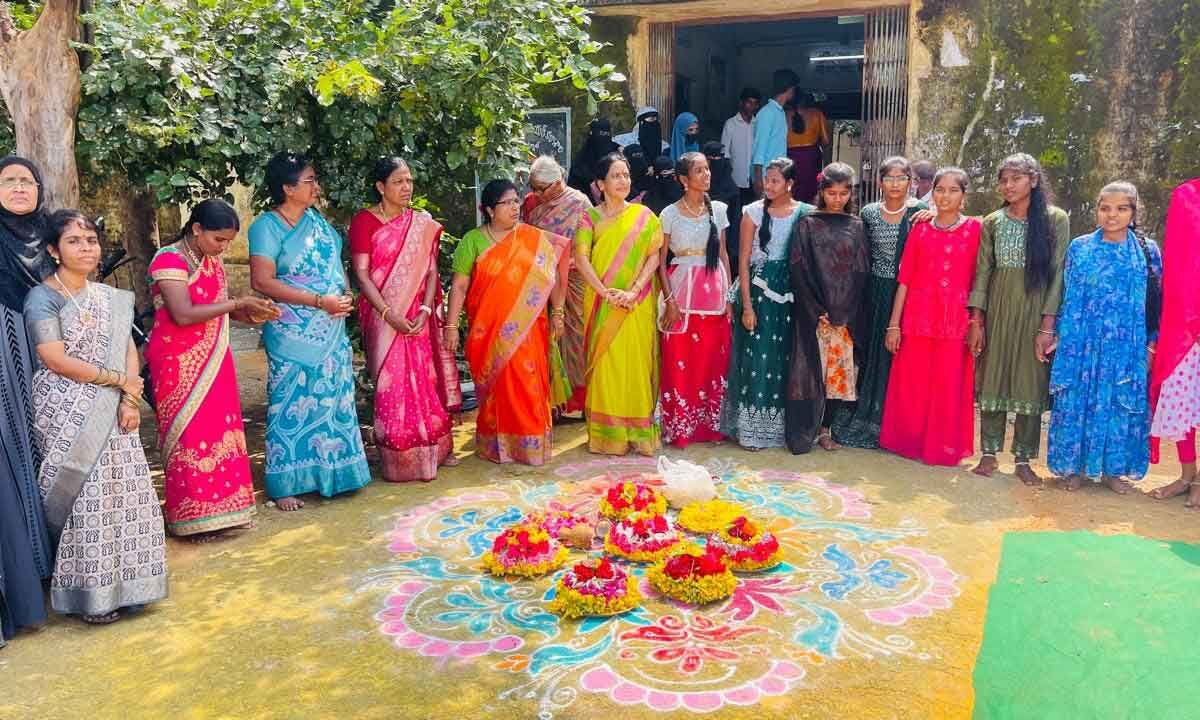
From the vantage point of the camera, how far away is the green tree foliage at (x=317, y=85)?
16.1 feet

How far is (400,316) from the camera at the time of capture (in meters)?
5.44

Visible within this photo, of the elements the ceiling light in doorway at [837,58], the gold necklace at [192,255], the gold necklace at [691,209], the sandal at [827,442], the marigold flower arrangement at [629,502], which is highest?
the ceiling light in doorway at [837,58]

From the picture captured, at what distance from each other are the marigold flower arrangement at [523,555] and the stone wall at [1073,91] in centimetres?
558

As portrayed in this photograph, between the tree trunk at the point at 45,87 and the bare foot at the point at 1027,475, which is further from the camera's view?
the bare foot at the point at 1027,475

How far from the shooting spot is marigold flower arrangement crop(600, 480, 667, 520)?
478 centimetres

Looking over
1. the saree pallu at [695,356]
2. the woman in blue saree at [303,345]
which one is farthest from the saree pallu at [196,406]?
the saree pallu at [695,356]

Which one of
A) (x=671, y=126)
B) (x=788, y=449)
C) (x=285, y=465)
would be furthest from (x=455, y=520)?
(x=671, y=126)

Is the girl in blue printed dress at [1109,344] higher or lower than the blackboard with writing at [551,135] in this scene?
lower

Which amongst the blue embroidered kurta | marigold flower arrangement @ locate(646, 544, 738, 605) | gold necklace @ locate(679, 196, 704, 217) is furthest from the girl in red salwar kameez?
marigold flower arrangement @ locate(646, 544, 738, 605)

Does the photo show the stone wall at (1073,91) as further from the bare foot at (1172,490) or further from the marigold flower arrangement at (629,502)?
the marigold flower arrangement at (629,502)

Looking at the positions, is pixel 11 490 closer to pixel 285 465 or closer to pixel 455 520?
pixel 285 465

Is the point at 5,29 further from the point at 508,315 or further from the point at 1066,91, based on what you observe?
the point at 1066,91

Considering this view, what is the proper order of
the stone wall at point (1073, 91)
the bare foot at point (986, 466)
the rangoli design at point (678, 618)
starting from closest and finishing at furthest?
the rangoli design at point (678, 618)
the bare foot at point (986, 466)
the stone wall at point (1073, 91)

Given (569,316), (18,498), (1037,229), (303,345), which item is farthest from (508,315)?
(1037,229)
